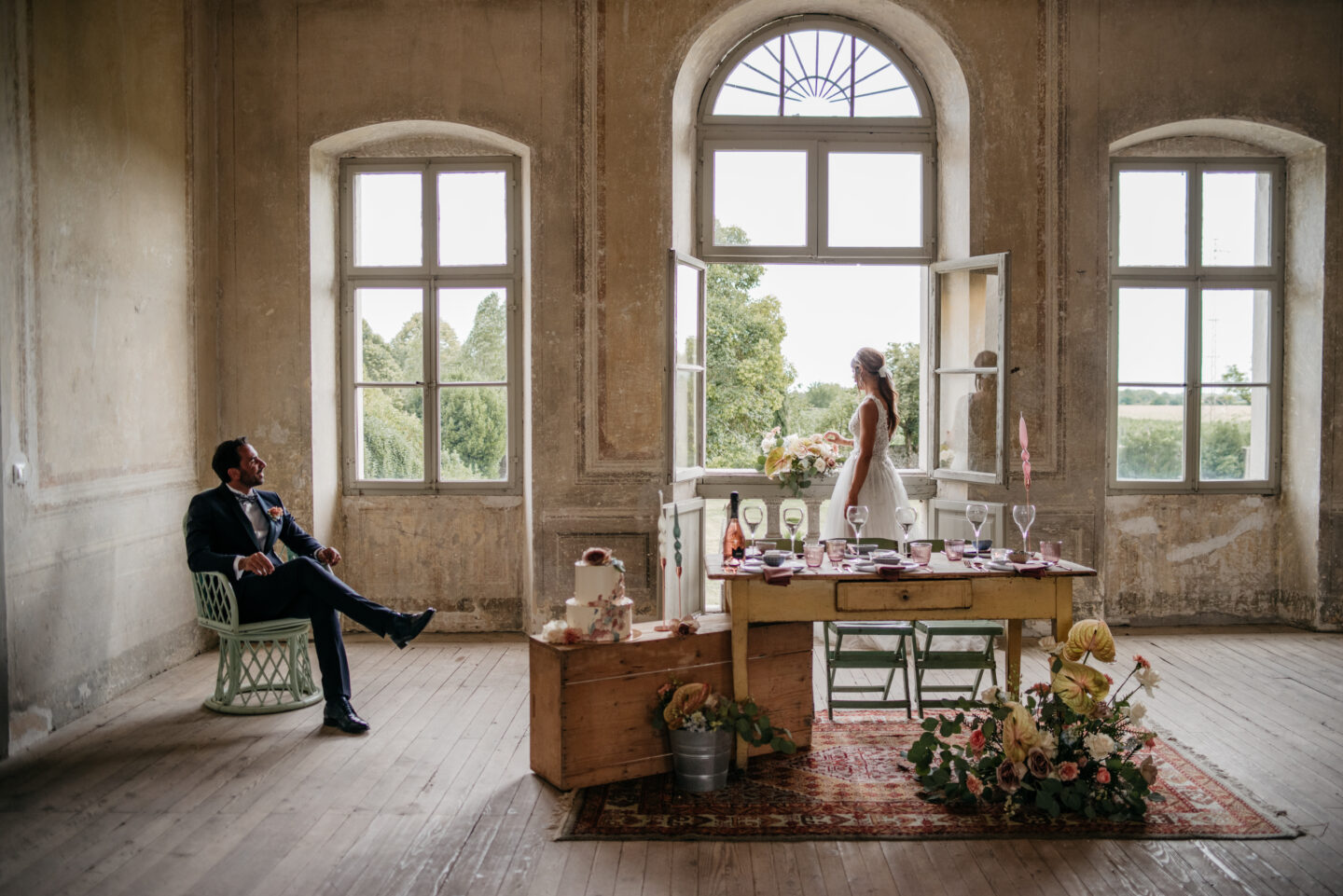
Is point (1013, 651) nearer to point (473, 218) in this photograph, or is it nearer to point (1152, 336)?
point (1152, 336)

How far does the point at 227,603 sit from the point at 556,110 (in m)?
3.47

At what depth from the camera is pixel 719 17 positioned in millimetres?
6602

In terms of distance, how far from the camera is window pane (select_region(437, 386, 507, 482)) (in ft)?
23.1

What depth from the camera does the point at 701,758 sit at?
3.99m

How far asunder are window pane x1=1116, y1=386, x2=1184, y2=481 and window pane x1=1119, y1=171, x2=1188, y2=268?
2.94 ft

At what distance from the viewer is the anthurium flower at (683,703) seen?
4.03m

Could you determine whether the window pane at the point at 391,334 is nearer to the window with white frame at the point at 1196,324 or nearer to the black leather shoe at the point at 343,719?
the black leather shoe at the point at 343,719

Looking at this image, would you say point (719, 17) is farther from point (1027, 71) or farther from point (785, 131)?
point (1027, 71)

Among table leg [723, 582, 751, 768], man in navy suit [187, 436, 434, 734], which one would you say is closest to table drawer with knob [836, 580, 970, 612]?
table leg [723, 582, 751, 768]

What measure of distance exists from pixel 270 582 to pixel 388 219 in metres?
2.92

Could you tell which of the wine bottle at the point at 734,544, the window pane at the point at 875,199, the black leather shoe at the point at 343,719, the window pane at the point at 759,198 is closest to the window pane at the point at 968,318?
the window pane at the point at 875,199

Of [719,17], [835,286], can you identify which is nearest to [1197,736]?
[835,286]

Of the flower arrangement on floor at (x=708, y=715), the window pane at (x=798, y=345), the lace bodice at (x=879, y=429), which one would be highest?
the window pane at (x=798, y=345)

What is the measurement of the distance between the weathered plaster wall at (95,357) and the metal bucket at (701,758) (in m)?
2.80
